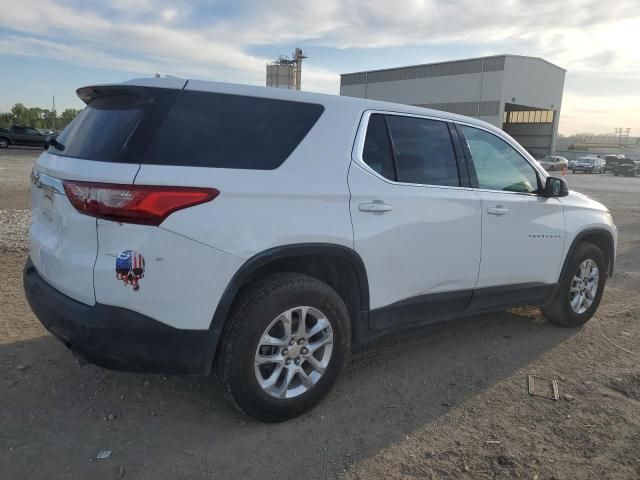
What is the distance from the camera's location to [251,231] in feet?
8.88

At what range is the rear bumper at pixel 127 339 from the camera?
254cm

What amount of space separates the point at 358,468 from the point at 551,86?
66.5 metres

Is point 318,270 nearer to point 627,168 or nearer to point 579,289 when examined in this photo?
point 579,289

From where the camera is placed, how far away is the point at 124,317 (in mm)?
2537

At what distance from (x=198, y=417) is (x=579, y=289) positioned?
11.9 feet

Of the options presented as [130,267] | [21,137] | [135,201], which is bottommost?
[21,137]

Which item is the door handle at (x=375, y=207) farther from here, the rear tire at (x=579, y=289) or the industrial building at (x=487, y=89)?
the industrial building at (x=487, y=89)

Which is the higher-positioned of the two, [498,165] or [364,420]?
[498,165]

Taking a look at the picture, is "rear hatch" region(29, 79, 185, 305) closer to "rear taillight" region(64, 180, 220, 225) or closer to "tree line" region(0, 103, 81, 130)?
"rear taillight" region(64, 180, 220, 225)

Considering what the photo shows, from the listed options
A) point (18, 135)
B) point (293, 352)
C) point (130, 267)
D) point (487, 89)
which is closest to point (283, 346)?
point (293, 352)

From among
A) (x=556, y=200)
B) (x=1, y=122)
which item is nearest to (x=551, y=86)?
(x=1, y=122)

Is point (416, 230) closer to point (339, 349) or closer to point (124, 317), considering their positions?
point (339, 349)

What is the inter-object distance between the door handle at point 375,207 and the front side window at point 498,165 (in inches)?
41.6

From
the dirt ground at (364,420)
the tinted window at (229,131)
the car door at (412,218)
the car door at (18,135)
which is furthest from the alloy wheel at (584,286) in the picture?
the car door at (18,135)
